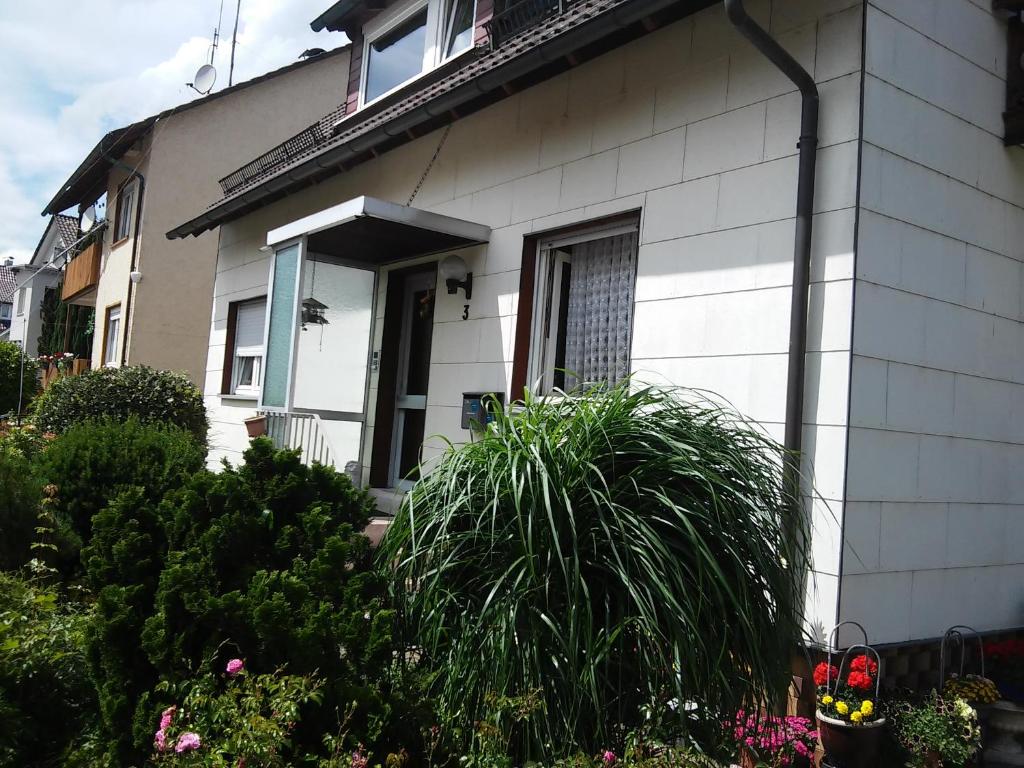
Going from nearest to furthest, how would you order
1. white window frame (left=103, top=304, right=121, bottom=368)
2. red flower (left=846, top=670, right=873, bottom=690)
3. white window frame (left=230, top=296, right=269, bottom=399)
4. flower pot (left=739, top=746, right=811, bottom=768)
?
flower pot (left=739, top=746, right=811, bottom=768) < red flower (left=846, top=670, right=873, bottom=690) < white window frame (left=230, top=296, right=269, bottom=399) < white window frame (left=103, top=304, right=121, bottom=368)

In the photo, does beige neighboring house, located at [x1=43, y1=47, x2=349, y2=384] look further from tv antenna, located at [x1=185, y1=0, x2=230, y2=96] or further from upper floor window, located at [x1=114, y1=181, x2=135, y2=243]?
tv antenna, located at [x1=185, y1=0, x2=230, y2=96]

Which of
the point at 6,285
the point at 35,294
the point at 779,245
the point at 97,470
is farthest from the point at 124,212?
the point at 6,285

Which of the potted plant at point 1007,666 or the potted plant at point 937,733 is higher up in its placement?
the potted plant at point 1007,666

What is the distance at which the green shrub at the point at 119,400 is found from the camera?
A: 920 centimetres

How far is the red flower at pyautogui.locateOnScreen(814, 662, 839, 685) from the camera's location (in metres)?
3.68

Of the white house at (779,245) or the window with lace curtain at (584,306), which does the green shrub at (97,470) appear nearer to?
the white house at (779,245)

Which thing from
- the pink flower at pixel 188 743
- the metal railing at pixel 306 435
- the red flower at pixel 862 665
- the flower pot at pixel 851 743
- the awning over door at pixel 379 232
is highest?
the awning over door at pixel 379 232

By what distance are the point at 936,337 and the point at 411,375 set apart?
442 cm

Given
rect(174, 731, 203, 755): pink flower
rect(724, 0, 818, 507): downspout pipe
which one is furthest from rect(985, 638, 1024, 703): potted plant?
rect(174, 731, 203, 755): pink flower

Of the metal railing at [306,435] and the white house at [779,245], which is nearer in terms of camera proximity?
the white house at [779,245]

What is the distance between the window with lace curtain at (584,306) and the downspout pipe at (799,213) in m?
1.31

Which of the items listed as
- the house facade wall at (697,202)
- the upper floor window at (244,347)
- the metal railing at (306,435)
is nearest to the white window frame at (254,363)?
the upper floor window at (244,347)

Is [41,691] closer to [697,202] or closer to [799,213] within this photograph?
[799,213]

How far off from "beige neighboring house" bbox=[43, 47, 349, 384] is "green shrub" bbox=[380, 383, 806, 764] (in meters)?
14.5
